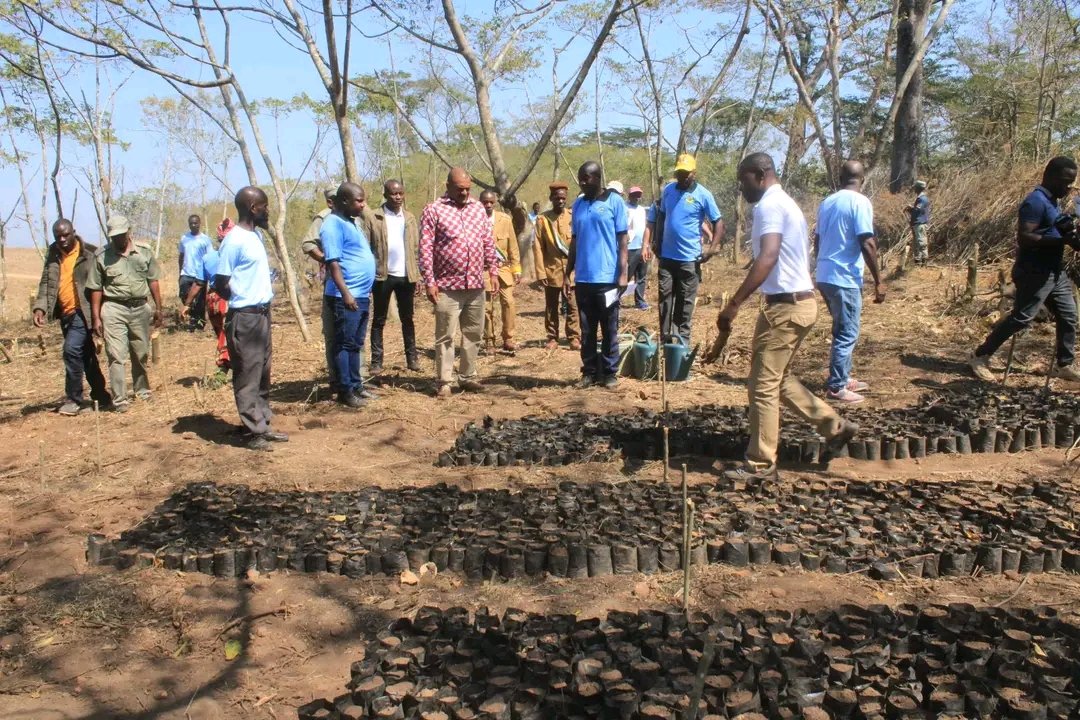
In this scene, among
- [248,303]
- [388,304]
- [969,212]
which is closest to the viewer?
[248,303]

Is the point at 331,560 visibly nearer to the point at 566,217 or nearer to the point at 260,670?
the point at 260,670

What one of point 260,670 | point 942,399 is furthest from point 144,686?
point 942,399

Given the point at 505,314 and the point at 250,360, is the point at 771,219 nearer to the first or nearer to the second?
the point at 250,360

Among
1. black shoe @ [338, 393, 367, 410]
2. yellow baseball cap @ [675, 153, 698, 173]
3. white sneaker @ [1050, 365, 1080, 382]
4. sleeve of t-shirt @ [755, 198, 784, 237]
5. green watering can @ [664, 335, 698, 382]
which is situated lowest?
black shoe @ [338, 393, 367, 410]

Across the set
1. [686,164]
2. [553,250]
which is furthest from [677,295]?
[553,250]

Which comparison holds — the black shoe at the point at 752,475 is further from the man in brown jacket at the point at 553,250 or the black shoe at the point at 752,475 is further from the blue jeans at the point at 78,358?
the blue jeans at the point at 78,358

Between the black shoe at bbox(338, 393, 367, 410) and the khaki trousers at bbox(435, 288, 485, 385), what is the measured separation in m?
0.69

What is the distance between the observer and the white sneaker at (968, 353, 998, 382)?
716cm

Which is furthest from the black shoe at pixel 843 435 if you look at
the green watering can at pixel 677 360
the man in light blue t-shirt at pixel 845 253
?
the green watering can at pixel 677 360

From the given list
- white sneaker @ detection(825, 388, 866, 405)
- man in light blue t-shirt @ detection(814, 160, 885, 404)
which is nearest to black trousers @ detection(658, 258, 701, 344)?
man in light blue t-shirt @ detection(814, 160, 885, 404)

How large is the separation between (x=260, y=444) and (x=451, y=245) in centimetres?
216

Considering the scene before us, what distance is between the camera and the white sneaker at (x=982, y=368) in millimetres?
7160

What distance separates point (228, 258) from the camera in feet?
17.8

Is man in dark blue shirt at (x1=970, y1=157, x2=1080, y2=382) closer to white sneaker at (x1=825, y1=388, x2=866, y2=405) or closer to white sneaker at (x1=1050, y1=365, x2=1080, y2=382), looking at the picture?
white sneaker at (x1=1050, y1=365, x2=1080, y2=382)
